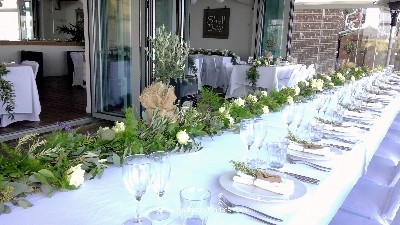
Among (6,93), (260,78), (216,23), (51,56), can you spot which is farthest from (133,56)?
(216,23)

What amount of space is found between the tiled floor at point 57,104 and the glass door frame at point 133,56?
383 millimetres

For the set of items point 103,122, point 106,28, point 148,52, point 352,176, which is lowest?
point 103,122

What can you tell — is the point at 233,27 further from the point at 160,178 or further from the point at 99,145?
the point at 160,178

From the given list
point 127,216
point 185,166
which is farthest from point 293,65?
point 127,216

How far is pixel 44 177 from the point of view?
41.3 inches

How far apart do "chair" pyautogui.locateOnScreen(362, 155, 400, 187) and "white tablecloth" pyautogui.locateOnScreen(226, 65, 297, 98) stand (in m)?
3.87

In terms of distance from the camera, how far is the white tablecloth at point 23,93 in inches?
180

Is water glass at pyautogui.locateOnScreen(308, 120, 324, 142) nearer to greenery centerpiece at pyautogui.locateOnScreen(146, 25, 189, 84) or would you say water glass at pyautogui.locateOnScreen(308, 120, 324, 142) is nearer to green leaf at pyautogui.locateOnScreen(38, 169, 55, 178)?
green leaf at pyautogui.locateOnScreen(38, 169, 55, 178)

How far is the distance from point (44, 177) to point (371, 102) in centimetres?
271

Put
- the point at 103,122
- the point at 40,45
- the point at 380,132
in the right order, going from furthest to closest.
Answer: the point at 40,45
the point at 103,122
the point at 380,132

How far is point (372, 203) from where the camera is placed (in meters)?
1.92

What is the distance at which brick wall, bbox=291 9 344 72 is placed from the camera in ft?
31.1

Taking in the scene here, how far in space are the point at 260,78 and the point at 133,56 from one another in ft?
8.44

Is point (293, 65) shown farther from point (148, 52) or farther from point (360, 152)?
point (360, 152)
